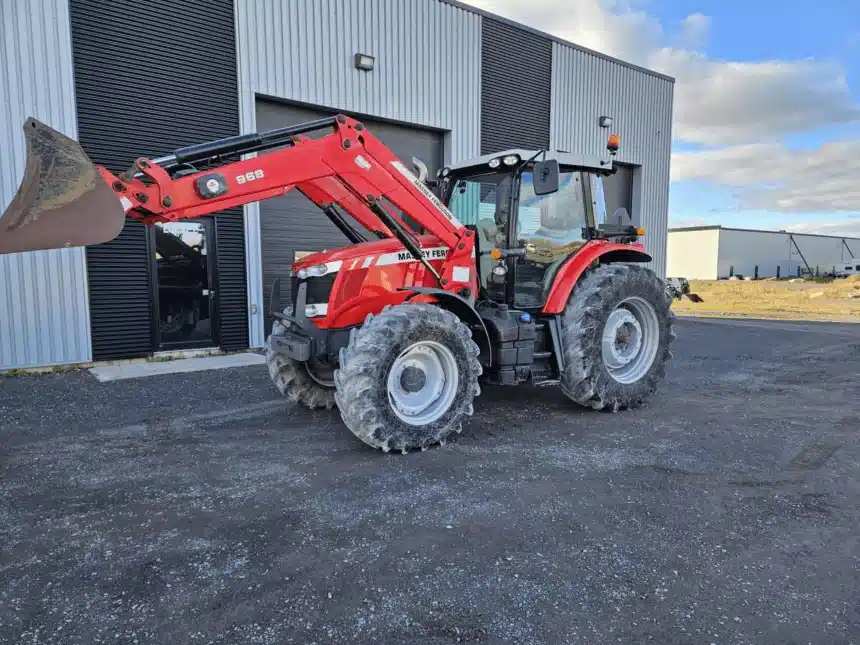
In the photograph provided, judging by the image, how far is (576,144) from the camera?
13586mm

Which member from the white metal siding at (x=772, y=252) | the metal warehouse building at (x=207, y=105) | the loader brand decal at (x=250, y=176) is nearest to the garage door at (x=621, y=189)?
the metal warehouse building at (x=207, y=105)

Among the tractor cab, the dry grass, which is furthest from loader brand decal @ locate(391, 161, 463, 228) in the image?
the dry grass

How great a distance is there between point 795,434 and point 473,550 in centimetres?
350

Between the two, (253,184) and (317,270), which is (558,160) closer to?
(317,270)

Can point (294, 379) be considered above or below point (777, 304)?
above

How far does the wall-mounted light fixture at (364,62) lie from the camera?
32.3 ft

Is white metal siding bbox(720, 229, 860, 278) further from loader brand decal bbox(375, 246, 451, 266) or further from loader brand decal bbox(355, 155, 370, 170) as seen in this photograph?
loader brand decal bbox(355, 155, 370, 170)

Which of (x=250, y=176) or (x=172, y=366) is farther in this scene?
(x=172, y=366)

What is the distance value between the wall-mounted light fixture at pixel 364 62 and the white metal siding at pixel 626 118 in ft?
16.4

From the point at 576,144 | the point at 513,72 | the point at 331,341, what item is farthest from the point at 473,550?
the point at 576,144

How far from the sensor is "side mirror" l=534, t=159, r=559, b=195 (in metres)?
4.45

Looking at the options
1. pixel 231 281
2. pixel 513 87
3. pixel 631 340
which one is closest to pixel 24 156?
pixel 231 281

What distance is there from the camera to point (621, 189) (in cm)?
1527

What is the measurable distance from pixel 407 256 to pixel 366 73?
672 centimetres
